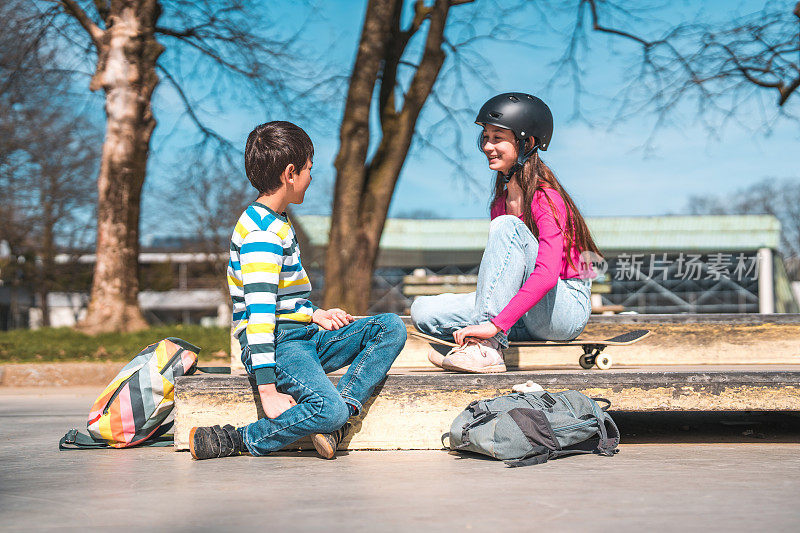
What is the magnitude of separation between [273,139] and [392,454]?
160 centimetres

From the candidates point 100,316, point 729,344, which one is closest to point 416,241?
point 100,316

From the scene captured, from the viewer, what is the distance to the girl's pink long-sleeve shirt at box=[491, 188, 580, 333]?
378cm

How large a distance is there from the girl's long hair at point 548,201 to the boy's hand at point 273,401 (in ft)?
5.28

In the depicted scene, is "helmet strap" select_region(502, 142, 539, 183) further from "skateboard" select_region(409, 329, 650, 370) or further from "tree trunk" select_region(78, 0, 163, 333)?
"tree trunk" select_region(78, 0, 163, 333)

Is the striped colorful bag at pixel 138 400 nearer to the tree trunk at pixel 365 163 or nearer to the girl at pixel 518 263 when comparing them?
the girl at pixel 518 263

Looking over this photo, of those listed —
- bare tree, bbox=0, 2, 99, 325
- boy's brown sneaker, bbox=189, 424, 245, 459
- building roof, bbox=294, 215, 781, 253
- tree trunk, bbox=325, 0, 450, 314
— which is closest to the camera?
boy's brown sneaker, bbox=189, 424, 245, 459

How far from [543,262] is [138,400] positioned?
217cm

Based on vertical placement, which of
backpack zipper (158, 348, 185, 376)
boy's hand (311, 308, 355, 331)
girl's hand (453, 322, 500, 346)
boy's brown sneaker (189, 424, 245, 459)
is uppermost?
boy's hand (311, 308, 355, 331)

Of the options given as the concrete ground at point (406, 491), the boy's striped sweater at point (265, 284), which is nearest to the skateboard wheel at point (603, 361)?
the concrete ground at point (406, 491)

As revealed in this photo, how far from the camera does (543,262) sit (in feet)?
12.5

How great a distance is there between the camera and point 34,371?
8828 millimetres

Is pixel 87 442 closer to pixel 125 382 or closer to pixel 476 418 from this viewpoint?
pixel 125 382

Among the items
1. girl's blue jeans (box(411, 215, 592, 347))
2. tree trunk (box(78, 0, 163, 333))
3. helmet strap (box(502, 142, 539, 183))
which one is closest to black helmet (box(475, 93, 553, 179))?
helmet strap (box(502, 142, 539, 183))

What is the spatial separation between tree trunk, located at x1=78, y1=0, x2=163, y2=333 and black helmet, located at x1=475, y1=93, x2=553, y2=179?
832 centimetres
